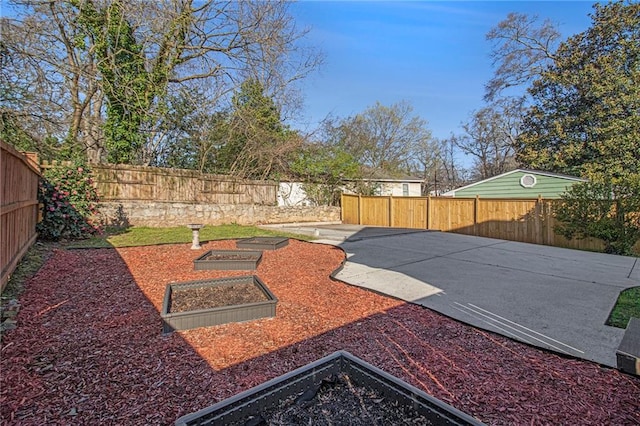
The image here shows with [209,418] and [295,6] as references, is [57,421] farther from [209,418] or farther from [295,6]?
[295,6]

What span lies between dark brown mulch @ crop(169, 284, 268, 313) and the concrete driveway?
1.57m

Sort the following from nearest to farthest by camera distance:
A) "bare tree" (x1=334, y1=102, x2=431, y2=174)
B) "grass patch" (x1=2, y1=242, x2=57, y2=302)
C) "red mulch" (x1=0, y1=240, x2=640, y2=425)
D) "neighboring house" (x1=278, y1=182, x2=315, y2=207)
Answer: 1. "red mulch" (x1=0, y1=240, x2=640, y2=425)
2. "grass patch" (x1=2, y1=242, x2=57, y2=302)
3. "neighboring house" (x1=278, y1=182, x2=315, y2=207)
4. "bare tree" (x1=334, y1=102, x2=431, y2=174)

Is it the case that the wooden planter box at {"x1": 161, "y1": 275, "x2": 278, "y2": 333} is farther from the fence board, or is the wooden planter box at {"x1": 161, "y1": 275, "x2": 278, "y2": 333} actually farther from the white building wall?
the white building wall

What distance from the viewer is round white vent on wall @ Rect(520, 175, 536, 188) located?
1274 centimetres

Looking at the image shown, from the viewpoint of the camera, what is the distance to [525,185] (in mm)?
12961

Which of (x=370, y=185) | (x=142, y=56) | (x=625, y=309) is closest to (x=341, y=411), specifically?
(x=625, y=309)

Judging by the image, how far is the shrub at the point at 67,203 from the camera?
626 cm

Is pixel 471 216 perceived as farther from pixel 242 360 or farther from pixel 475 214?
pixel 242 360

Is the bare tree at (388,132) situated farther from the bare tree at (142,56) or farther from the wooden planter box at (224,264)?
the wooden planter box at (224,264)

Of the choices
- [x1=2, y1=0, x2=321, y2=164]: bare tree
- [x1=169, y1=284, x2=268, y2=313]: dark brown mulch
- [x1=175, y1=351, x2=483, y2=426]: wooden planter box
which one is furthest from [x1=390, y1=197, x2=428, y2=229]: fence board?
[x1=175, y1=351, x2=483, y2=426]: wooden planter box

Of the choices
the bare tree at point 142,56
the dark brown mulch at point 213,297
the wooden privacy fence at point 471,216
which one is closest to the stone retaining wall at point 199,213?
the wooden privacy fence at point 471,216

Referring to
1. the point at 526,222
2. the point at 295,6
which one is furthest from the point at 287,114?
the point at 526,222

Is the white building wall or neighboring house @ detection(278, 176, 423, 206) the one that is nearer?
neighboring house @ detection(278, 176, 423, 206)

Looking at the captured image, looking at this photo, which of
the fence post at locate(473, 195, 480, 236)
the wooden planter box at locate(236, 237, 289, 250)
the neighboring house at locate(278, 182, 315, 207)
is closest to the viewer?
the wooden planter box at locate(236, 237, 289, 250)
